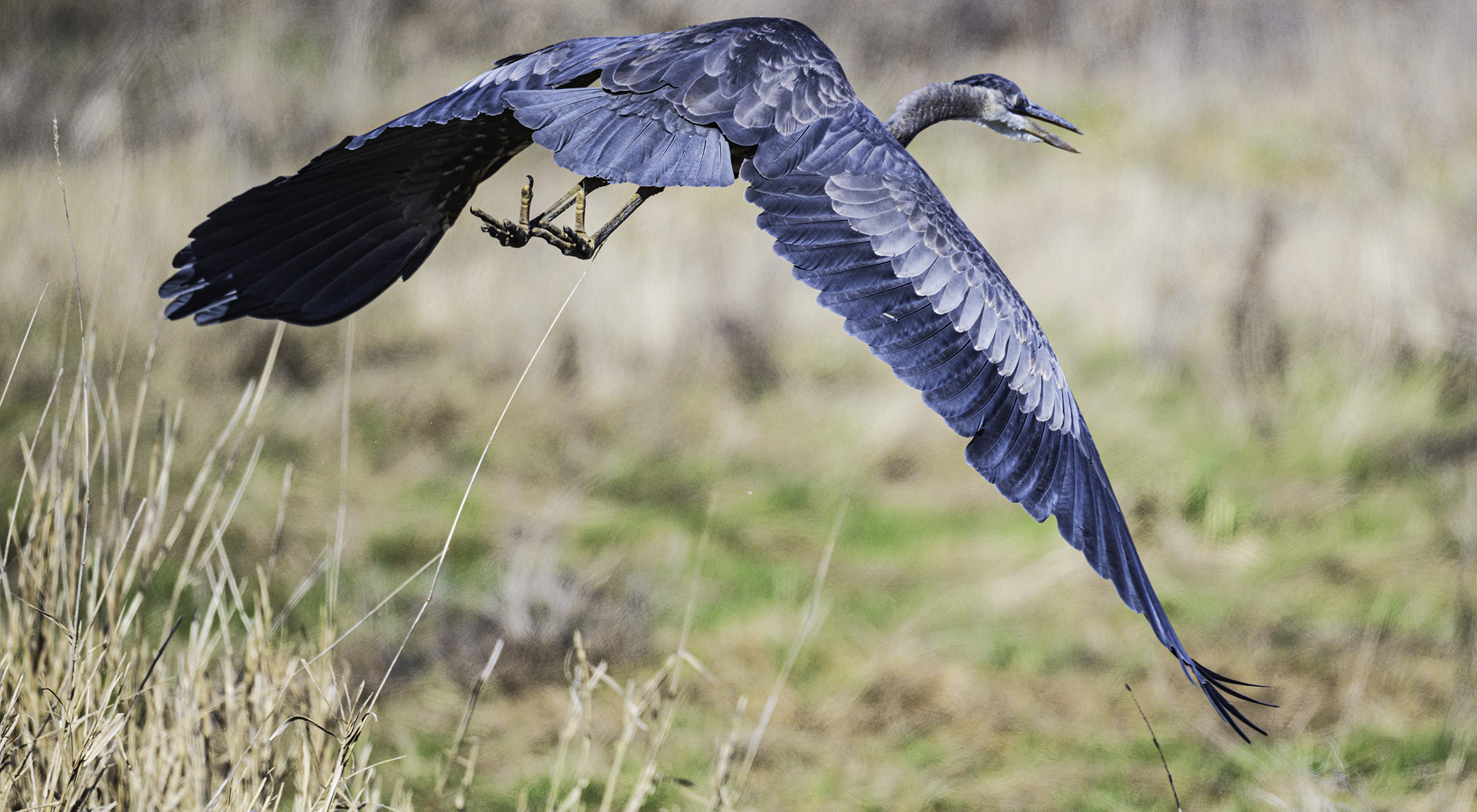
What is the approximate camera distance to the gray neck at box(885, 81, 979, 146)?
3.18 meters

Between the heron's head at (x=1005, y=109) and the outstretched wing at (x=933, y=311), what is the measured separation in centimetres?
79

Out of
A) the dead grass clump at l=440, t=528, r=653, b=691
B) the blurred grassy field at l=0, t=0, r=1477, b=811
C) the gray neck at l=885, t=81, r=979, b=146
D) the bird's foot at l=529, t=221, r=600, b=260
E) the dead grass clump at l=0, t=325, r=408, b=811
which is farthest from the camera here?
the dead grass clump at l=440, t=528, r=653, b=691

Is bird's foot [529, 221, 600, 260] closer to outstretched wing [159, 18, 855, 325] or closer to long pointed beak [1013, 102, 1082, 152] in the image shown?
outstretched wing [159, 18, 855, 325]

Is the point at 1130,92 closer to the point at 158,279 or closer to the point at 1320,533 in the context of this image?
the point at 1320,533

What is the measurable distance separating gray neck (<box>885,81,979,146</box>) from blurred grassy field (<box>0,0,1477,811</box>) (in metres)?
1.91

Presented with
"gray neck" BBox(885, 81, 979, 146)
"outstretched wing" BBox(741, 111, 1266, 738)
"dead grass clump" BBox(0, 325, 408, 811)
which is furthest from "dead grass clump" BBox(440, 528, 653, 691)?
"outstretched wing" BBox(741, 111, 1266, 738)

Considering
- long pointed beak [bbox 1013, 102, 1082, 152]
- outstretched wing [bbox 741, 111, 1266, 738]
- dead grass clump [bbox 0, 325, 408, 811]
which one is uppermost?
long pointed beak [bbox 1013, 102, 1082, 152]

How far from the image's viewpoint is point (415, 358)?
7145 millimetres

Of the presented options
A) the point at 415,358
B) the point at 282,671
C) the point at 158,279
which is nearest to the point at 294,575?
the point at 415,358

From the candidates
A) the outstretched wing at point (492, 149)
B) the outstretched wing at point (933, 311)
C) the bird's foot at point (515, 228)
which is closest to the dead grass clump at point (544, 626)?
the outstretched wing at point (492, 149)

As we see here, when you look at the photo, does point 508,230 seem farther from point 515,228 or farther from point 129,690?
point 129,690

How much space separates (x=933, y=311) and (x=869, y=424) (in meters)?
4.17

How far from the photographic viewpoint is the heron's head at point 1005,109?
334cm

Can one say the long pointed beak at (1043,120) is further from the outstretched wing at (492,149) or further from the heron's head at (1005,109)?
the outstretched wing at (492,149)
